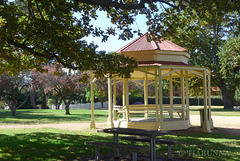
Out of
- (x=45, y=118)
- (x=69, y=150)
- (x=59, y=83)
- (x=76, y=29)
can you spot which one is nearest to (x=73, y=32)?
(x=76, y=29)

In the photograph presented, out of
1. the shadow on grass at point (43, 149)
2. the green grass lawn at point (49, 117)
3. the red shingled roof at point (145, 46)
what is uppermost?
the red shingled roof at point (145, 46)

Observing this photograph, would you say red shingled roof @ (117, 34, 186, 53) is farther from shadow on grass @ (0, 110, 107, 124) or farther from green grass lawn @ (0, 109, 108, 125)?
shadow on grass @ (0, 110, 107, 124)

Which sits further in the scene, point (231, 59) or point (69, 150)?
point (231, 59)

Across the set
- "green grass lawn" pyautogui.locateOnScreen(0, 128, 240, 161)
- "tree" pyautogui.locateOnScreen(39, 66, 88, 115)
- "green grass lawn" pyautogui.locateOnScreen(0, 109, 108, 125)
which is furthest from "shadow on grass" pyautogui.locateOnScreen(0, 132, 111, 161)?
"tree" pyautogui.locateOnScreen(39, 66, 88, 115)

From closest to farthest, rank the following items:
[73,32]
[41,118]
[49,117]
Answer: [73,32] → [41,118] → [49,117]

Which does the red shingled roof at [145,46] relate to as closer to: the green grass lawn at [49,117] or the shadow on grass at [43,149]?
the green grass lawn at [49,117]

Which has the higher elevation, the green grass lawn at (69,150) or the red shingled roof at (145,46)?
the red shingled roof at (145,46)

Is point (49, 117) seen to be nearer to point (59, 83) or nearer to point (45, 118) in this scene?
point (45, 118)

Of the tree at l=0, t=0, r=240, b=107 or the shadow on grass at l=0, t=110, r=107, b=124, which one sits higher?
the tree at l=0, t=0, r=240, b=107

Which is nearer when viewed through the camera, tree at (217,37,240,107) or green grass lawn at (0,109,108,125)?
green grass lawn at (0,109,108,125)

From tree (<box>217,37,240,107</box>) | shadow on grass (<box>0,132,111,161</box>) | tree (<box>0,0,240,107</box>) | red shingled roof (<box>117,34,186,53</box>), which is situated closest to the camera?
shadow on grass (<box>0,132,111,161</box>)

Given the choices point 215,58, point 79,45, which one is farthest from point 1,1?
point 215,58

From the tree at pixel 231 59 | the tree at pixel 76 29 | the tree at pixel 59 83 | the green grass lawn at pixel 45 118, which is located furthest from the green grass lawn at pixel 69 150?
the tree at pixel 231 59

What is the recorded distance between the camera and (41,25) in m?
9.71
